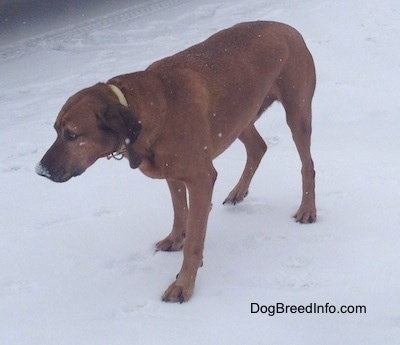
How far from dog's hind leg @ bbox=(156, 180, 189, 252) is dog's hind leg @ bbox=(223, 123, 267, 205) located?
1.93ft

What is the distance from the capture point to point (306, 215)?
416cm

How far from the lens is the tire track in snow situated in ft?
27.7

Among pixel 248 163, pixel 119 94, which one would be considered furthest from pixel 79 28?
pixel 119 94

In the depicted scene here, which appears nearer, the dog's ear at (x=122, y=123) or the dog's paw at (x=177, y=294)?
the dog's ear at (x=122, y=123)

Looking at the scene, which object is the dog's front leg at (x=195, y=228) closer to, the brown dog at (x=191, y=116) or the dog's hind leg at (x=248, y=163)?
the brown dog at (x=191, y=116)

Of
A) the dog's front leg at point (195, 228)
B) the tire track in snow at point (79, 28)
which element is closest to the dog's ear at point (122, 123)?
the dog's front leg at point (195, 228)

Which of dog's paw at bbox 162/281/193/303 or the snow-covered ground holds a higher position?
dog's paw at bbox 162/281/193/303

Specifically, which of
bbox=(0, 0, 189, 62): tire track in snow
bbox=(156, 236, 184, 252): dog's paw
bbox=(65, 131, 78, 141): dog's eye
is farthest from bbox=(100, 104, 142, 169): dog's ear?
bbox=(0, 0, 189, 62): tire track in snow

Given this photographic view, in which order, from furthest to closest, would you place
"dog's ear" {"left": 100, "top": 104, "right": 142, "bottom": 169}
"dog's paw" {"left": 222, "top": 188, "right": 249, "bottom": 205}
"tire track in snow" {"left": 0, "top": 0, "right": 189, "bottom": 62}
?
"tire track in snow" {"left": 0, "top": 0, "right": 189, "bottom": 62} < "dog's paw" {"left": 222, "top": 188, "right": 249, "bottom": 205} < "dog's ear" {"left": 100, "top": 104, "right": 142, "bottom": 169}

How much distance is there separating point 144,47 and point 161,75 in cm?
466

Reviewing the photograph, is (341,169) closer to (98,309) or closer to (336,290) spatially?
(336,290)

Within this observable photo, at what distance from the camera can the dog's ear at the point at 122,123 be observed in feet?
10.3

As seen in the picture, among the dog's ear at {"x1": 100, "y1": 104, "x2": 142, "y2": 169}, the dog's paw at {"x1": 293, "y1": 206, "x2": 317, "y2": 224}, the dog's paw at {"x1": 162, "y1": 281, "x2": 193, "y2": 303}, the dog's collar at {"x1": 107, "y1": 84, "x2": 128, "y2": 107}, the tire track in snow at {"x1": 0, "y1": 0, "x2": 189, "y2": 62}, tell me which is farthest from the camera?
the tire track in snow at {"x1": 0, "y1": 0, "x2": 189, "y2": 62}

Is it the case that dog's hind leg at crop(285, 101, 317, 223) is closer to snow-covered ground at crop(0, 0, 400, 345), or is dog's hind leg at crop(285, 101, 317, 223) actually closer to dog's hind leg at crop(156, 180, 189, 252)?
snow-covered ground at crop(0, 0, 400, 345)
